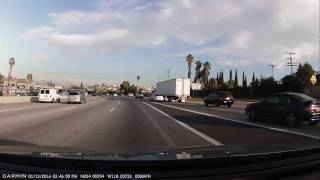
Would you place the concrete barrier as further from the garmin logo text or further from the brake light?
the garmin logo text

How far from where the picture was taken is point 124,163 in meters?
4.03

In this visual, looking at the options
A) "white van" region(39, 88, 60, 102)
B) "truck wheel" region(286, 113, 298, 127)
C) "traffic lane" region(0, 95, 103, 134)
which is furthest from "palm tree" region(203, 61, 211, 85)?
"truck wheel" region(286, 113, 298, 127)

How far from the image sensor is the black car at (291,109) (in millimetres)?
21938

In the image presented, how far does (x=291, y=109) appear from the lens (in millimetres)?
22453

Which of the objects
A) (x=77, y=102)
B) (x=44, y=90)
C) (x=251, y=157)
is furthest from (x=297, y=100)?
(x=44, y=90)

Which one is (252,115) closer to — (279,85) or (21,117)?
(21,117)

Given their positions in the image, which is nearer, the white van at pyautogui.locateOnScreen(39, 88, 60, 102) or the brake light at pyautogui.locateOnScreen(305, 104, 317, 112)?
the brake light at pyautogui.locateOnScreen(305, 104, 317, 112)

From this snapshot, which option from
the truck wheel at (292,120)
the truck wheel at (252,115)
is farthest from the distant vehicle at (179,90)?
the truck wheel at (292,120)

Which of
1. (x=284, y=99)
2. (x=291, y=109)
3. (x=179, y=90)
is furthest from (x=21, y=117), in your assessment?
(x=179, y=90)

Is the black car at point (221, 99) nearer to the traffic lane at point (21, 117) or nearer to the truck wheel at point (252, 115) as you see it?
the traffic lane at point (21, 117)

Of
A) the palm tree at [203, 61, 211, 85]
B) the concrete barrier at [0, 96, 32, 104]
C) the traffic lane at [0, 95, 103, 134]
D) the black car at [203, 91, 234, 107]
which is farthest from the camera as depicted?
the palm tree at [203, 61, 211, 85]

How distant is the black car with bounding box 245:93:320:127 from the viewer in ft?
72.0

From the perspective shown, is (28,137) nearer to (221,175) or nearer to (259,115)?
(221,175)

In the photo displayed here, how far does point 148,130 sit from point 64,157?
1419 cm
